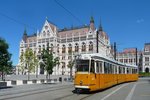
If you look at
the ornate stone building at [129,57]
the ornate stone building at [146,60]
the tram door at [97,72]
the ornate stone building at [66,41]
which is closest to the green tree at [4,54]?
the tram door at [97,72]

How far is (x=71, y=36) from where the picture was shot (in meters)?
112

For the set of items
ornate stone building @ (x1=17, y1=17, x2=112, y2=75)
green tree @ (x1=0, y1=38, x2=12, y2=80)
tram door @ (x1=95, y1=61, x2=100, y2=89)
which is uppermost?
ornate stone building @ (x1=17, y1=17, x2=112, y2=75)

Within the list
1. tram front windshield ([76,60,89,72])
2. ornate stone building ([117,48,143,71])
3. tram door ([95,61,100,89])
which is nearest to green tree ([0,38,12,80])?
tram front windshield ([76,60,89,72])

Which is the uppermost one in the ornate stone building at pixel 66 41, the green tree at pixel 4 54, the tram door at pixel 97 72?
the ornate stone building at pixel 66 41

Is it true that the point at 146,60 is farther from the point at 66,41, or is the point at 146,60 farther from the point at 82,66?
the point at 82,66

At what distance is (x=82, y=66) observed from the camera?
19.2 metres

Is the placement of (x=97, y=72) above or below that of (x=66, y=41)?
below

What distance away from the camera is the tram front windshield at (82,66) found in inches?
751

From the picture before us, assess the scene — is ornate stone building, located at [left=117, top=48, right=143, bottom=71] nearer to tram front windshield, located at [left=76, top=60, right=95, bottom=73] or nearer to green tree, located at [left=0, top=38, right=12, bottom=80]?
green tree, located at [left=0, top=38, right=12, bottom=80]

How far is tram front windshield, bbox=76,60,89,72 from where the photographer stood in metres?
19.1

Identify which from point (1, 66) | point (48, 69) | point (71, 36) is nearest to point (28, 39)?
point (71, 36)

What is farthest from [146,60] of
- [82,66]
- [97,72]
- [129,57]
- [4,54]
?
[82,66]

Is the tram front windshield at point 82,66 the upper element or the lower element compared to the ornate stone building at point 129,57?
lower

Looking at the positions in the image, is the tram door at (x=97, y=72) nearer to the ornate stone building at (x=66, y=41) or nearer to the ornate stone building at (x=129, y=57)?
the ornate stone building at (x=66, y=41)
